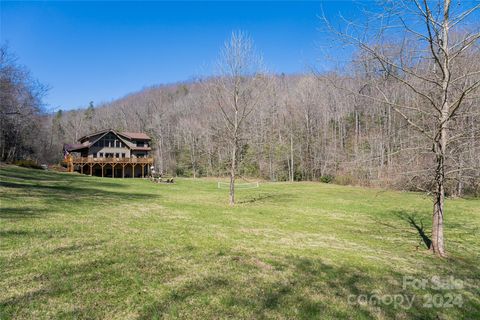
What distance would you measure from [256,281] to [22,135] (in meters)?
49.8

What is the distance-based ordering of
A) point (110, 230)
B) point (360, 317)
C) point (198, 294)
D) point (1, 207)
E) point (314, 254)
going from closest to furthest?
point (360, 317) → point (198, 294) → point (314, 254) → point (110, 230) → point (1, 207)

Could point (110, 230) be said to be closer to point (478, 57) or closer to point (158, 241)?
point (158, 241)

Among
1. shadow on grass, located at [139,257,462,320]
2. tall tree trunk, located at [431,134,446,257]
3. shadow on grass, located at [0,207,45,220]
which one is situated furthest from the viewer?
shadow on grass, located at [0,207,45,220]

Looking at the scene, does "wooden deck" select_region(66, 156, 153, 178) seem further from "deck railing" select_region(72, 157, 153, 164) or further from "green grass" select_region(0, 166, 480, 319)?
"green grass" select_region(0, 166, 480, 319)

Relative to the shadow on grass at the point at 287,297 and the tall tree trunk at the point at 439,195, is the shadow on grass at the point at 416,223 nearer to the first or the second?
the tall tree trunk at the point at 439,195

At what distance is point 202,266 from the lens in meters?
5.48

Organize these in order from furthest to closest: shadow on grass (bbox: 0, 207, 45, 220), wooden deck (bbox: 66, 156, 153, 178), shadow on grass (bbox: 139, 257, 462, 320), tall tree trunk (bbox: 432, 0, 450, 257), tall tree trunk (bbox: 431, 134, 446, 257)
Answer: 1. wooden deck (bbox: 66, 156, 153, 178)
2. shadow on grass (bbox: 0, 207, 45, 220)
3. tall tree trunk (bbox: 431, 134, 446, 257)
4. tall tree trunk (bbox: 432, 0, 450, 257)
5. shadow on grass (bbox: 139, 257, 462, 320)

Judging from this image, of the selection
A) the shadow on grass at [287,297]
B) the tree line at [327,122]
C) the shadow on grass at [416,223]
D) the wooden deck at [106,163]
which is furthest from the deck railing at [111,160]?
the shadow on grass at [287,297]

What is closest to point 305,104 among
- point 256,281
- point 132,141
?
point 132,141

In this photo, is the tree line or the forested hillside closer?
the tree line

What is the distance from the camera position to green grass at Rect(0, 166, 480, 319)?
3.90 metres

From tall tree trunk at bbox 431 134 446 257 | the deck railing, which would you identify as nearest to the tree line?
tall tree trunk at bbox 431 134 446 257

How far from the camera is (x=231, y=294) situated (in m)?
4.38

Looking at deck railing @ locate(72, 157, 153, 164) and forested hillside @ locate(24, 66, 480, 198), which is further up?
forested hillside @ locate(24, 66, 480, 198)
